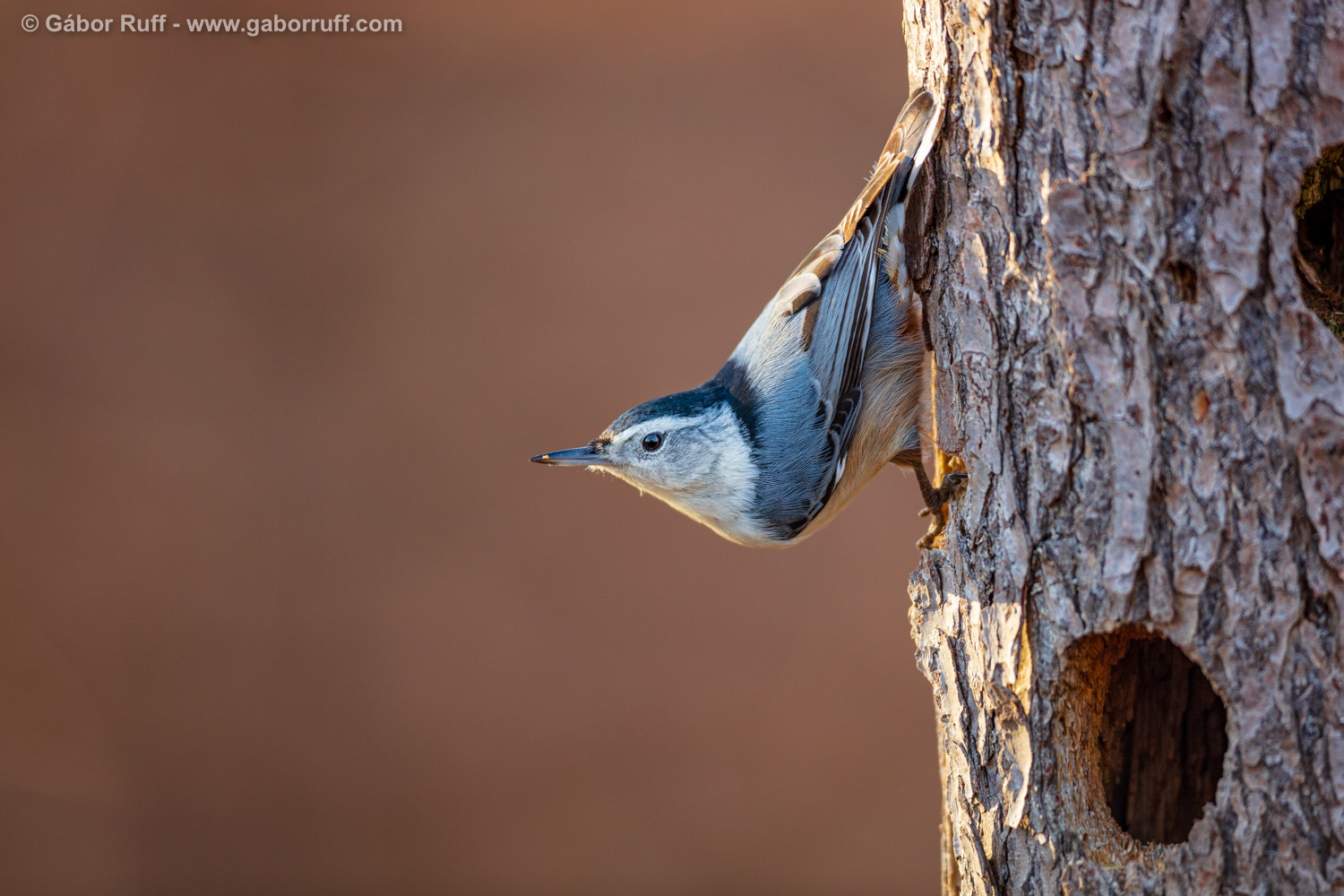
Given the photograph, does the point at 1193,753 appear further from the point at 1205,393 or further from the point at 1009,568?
the point at 1205,393

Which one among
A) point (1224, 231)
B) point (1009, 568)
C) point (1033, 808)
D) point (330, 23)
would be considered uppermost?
point (330, 23)

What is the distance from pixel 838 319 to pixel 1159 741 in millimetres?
810

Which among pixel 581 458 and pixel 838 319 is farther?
pixel 581 458

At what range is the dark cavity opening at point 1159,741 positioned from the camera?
51.5 inches

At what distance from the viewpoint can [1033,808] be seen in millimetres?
1271

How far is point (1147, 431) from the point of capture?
3.72 ft

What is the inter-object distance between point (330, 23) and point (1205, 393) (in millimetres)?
2531

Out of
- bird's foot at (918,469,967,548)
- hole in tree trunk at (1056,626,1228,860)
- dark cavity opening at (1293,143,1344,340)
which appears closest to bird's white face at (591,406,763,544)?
bird's foot at (918,469,967,548)

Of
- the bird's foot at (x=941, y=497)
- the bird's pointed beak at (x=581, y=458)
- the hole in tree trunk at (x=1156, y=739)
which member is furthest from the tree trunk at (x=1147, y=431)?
the bird's pointed beak at (x=581, y=458)

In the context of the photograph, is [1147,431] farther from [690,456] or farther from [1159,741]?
[690,456]

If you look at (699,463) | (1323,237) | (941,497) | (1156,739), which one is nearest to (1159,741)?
(1156,739)

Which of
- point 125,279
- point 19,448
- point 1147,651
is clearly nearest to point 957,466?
point 1147,651

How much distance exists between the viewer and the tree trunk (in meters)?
1.07

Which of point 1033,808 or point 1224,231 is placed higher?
point 1224,231
